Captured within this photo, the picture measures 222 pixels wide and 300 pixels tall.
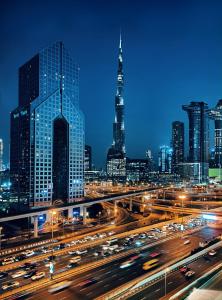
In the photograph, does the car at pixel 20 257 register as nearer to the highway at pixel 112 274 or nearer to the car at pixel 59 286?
the highway at pixel 112 274

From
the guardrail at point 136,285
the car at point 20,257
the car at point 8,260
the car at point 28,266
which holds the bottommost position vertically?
the car at point 8,260

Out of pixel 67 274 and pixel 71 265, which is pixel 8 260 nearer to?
pixel 71 265

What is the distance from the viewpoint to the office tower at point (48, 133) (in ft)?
326

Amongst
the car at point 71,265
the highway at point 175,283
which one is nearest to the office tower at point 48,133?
the car at point 71,265

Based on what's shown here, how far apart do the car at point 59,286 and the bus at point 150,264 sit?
12.5 metres

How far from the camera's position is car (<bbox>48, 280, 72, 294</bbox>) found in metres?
38.6

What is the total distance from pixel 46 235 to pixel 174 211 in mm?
44659

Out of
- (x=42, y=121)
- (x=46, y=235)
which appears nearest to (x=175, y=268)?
(x=46, y=235)

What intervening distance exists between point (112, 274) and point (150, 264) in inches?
288

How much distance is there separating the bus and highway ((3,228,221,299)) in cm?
67

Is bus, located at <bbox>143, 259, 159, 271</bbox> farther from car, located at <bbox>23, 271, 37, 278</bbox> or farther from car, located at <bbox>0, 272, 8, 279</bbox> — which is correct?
car, located at <bbox>0, 272, 8, 279</bbox>

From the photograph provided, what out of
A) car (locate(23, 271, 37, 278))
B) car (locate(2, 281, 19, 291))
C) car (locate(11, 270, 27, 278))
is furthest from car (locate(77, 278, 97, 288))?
car (locate(11, 270, 27, 278))

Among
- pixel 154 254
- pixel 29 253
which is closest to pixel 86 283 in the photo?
pixel 154 254

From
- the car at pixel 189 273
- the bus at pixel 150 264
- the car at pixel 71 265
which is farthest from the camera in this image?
the car at pixel 71 265
